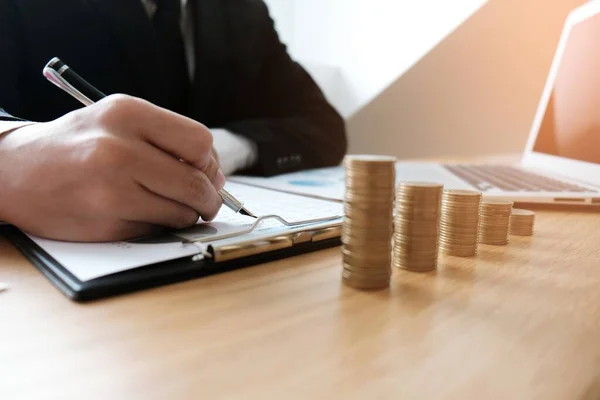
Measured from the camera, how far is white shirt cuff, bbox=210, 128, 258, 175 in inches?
31.8

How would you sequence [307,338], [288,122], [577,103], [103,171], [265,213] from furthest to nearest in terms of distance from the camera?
[288,122] < [577,103] < [265,213] < [103,171] < [307,338]

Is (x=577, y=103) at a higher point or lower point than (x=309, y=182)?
higher

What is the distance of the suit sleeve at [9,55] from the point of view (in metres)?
0.75

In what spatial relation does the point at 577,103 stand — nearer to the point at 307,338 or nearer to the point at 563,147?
the point at 563,147

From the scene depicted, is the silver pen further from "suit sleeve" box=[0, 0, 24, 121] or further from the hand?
"suit sleeve" box=[0, 0, 24, 121]

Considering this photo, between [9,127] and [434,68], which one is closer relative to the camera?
[9,127]

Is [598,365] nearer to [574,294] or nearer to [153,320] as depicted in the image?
[574,294]

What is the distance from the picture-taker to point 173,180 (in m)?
0.38

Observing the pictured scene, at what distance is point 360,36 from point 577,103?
0.78 meters

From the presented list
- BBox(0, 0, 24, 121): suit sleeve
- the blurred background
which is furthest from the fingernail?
the blurred background

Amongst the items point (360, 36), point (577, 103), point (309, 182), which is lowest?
point (309, 182)

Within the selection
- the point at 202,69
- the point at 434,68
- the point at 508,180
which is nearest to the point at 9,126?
the point at 202,69

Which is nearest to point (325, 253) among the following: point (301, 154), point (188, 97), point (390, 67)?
point (301, 154)

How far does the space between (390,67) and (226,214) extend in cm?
107
